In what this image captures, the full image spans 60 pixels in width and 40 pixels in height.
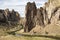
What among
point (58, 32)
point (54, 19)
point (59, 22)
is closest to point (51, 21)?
point (54, 19)

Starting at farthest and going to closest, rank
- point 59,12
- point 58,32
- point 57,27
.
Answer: point 59,12
point 57,27
point 58,32


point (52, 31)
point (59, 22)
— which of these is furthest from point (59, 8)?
point (52, 31)

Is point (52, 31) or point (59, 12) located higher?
point (59, 12)

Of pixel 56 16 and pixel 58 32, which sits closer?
pixel 58 32

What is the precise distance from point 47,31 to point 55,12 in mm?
29240

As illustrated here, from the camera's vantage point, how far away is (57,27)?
573ft

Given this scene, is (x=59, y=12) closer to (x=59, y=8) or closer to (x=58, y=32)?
(x=59, y=8)

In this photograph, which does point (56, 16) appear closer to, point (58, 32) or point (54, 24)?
point (54, 24)

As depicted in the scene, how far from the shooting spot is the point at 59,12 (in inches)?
7338

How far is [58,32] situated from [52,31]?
1065 cm

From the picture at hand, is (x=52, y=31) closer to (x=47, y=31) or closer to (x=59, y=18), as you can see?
(x=47, y=31)

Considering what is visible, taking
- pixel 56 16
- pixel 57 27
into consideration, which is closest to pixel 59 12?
pixel 56 16

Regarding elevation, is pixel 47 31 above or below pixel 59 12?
below

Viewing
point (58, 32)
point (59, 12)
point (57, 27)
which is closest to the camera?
point (58, 32)
